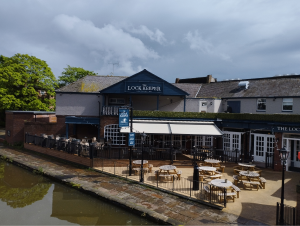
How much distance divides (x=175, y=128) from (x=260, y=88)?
33.8 feet

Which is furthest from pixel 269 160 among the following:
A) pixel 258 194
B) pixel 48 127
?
pixel 48 127

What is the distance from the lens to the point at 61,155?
61.1 feet

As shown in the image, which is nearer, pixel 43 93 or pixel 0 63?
pixel 0 63

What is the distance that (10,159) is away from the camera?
18.8 m

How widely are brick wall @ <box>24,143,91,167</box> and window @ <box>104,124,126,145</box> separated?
3.56m

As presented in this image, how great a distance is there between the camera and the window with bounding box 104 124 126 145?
1995 centimetres

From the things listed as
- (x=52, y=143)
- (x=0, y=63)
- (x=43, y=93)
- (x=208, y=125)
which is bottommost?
(x=52, y=143)

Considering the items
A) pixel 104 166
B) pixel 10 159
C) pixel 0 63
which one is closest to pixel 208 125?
pixel 104 166

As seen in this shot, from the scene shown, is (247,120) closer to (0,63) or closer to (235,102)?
(235,102)

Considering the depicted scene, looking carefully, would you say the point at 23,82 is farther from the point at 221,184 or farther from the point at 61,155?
the point at 221,184

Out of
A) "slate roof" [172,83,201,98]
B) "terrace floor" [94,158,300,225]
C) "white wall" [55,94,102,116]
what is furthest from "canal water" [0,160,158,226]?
"slate roof" [172,83,201,98]

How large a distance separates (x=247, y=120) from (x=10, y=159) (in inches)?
799

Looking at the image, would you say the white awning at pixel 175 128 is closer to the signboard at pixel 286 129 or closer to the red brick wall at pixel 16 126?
the signboard at pixel 286 129

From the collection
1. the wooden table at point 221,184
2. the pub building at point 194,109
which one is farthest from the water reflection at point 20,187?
the wooden table at point 221,184
